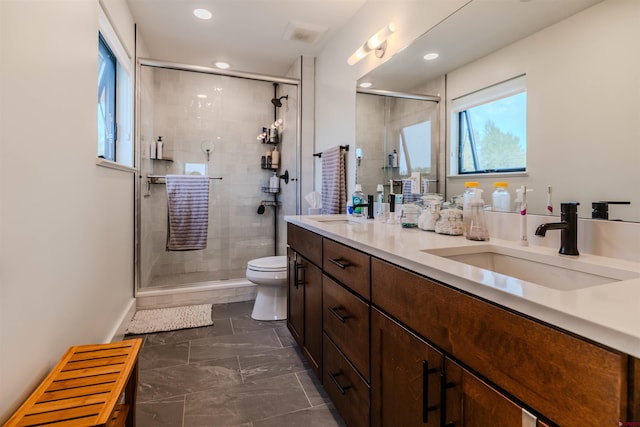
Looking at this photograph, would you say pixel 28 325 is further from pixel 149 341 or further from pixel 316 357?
pixel 149 341

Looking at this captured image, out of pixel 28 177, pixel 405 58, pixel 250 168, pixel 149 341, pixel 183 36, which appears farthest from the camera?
pixel 250 168

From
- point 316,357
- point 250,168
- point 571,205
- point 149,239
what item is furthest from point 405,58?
point 149,239

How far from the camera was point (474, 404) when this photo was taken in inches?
27.0

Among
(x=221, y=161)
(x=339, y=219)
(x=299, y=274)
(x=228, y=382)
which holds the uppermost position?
(x=221, y=161)

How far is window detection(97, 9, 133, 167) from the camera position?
2.08 m

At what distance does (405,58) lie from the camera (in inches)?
73.4

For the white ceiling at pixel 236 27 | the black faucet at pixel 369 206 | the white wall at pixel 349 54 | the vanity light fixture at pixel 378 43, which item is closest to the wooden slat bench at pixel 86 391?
the black faucet at pixel 369 206

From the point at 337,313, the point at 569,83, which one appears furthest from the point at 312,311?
the point at 569,83

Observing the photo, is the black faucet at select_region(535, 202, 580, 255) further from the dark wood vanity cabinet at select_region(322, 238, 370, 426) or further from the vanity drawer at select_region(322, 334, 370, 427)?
the vanity drawer at select_region(322, 334, 370, 427)

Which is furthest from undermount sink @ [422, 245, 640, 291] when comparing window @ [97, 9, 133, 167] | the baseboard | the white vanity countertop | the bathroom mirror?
window @ [97, 9, 133, 167]

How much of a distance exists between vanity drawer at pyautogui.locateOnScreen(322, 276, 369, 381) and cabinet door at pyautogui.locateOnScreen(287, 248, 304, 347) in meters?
0.39

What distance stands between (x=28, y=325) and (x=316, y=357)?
3.77 ft

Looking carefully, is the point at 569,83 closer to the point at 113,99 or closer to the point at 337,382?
the point at 337,382

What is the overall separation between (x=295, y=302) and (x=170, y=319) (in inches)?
45.6
